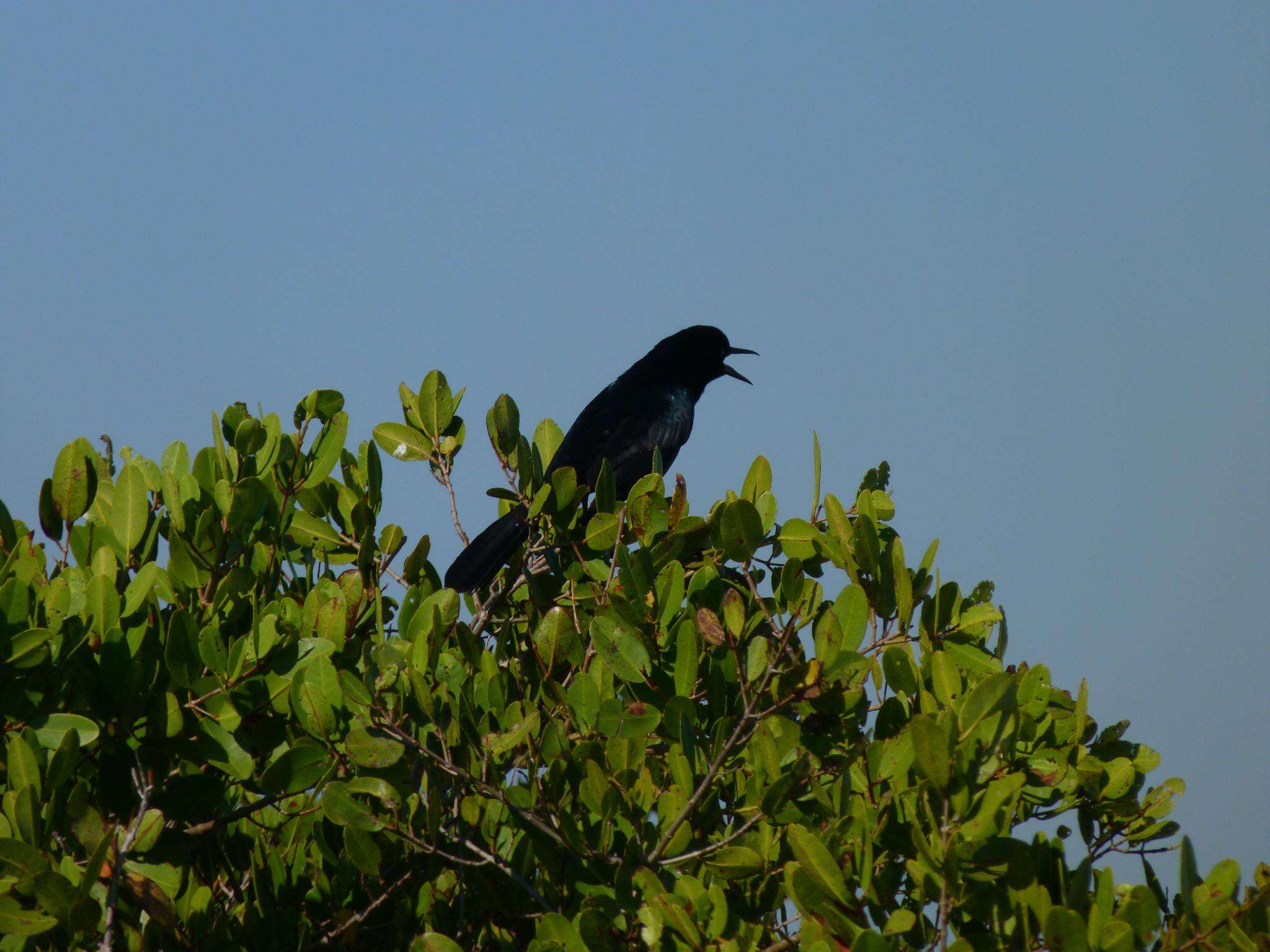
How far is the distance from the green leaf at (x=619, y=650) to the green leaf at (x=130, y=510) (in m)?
1.24

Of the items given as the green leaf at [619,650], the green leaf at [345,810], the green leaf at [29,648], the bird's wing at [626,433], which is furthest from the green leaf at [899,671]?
the bird's wing at [626,433]

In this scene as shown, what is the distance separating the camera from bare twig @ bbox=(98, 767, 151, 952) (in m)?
2.30

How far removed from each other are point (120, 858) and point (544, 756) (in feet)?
2.93

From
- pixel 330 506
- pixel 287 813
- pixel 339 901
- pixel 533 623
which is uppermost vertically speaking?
pixel 330 506

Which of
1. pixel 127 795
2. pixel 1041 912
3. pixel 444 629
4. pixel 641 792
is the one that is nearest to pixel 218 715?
pixel 127 795

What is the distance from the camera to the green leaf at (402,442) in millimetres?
4051

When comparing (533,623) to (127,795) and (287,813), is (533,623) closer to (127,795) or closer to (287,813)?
(287,813)

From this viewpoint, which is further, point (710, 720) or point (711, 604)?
point (711, 604)

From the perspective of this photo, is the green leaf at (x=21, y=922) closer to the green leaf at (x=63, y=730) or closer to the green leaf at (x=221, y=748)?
the green leaf at (x=63, y=730)

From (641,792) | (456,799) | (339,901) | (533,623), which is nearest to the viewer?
(641,792)

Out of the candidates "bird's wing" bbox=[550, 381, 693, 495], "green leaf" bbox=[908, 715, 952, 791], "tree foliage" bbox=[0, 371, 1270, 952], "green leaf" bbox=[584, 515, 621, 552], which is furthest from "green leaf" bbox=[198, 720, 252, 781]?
"bird's wing" bbox=[550, 381, 693, 495]

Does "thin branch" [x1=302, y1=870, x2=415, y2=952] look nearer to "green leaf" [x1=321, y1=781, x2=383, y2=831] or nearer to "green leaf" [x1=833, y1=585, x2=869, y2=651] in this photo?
"green leaf" [x1=321, y1=781, x2=383, y2=831]

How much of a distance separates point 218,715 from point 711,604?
1303mm

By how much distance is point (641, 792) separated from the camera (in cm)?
261
